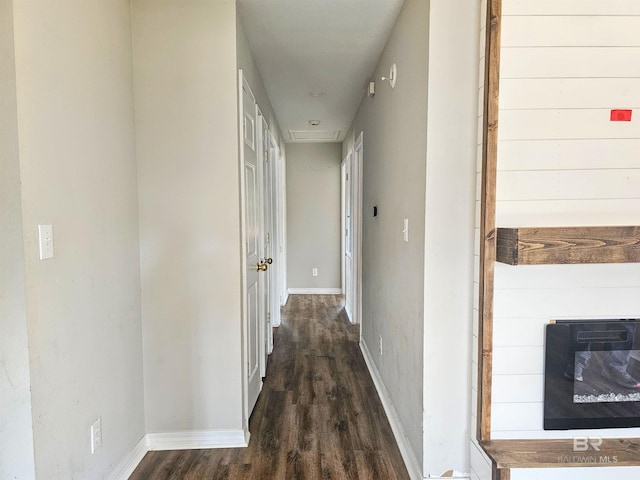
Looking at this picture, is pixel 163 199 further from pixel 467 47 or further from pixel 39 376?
pixel 467 47

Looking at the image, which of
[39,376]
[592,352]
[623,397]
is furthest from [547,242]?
[39,376]

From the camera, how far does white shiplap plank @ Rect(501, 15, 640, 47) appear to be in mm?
1414

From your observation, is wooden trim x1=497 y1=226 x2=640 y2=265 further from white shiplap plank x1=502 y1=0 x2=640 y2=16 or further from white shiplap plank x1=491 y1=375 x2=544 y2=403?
white shiplap plank x1=502 y1=0 x2=640 y2=16

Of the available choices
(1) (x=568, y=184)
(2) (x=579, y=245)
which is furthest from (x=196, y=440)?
(1) (x=568, y=184)

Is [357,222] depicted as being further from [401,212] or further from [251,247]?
[401,212]

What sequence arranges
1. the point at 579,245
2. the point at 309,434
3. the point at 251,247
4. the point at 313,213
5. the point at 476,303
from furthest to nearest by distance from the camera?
the point at 313,213 → the point at 251,247 → the point at 309,434 → the point at 476,303 → the point at 579,245

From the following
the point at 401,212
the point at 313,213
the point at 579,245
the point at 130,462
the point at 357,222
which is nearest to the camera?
the point at 579,245

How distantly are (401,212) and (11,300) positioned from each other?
1678mm

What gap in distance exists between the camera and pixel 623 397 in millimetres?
1481

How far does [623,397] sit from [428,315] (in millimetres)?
870

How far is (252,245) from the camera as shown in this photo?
2320 mm

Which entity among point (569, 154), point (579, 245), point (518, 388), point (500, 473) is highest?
point (569, 154)

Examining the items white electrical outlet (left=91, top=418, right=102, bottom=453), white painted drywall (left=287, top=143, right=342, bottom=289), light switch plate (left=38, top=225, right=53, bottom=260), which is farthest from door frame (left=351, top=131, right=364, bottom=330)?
light switch plate (left=38, top=225, right=53, bottom=260)

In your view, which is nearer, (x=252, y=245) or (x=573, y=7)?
(x=573, y=7)
